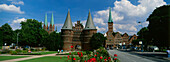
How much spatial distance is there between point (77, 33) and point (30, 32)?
68.8ft

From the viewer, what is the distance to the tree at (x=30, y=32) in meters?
56.6

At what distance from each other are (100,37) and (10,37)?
133 feet

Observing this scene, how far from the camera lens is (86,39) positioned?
213 feet

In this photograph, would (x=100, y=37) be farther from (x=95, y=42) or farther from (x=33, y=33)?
(x=33, y=33)

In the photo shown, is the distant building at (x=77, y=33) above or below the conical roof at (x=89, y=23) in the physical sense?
below

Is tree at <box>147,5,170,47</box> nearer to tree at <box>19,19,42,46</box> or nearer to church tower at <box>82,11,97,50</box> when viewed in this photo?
church tower at <box>82,11,97,50</box>

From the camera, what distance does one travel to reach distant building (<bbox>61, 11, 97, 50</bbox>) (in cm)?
6450

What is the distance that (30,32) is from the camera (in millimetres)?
58188

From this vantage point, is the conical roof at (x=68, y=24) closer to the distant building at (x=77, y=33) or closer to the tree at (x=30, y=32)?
the distant building at (x=77, y=33)

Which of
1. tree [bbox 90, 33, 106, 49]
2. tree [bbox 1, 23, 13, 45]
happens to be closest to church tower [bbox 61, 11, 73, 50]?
tree [bbox 90, 33, 106, 49]

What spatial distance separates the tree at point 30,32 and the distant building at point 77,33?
11.0m

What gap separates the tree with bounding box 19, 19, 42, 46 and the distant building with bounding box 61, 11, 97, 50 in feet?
36.2

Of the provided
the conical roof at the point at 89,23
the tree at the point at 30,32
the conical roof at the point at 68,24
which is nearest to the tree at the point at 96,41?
the conical roof at the point at 89,23

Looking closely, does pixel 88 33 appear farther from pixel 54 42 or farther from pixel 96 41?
pixel 54 42
